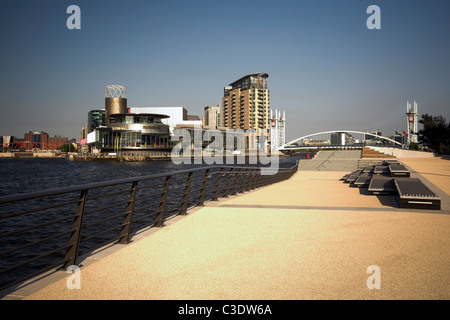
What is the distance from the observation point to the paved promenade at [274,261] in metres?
3.95

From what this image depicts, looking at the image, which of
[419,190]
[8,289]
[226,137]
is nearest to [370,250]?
[8,289]

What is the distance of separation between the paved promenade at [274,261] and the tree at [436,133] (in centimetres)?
6953

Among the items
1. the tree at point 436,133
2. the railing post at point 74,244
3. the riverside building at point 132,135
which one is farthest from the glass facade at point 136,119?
the railing post at point 74,244

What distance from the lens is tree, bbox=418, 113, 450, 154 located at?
228 feet

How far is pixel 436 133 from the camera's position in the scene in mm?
74688

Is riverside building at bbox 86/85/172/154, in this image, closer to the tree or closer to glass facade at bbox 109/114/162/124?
glass facade at bbox 109/114/162/124

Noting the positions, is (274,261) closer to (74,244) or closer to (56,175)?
(74,244)

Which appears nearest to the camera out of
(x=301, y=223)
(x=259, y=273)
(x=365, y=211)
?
(x=259, y=273)

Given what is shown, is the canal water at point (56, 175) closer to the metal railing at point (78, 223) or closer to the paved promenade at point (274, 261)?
the metal railing at point (78, 223)

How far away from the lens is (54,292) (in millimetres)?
3943

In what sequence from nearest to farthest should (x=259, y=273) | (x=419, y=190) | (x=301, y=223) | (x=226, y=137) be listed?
(x=259, y=273)
(x=301, y=223)
(x=419, y=190)
(x=226, y=137)

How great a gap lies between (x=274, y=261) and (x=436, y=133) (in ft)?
275
